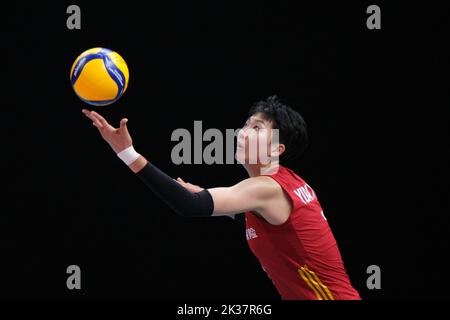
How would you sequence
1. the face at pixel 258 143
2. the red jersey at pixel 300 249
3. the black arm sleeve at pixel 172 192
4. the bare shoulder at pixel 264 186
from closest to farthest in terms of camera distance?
the black arm sleeve at pixel 172 192
the bare shoulder at pixel 264 186
the red jersey at pixel 300 249
the face at pixel 258 143

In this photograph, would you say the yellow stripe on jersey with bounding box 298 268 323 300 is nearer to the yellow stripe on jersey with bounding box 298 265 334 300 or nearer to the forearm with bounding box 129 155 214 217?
the yellow stripe on jersey with bounding box 298 265 334 300

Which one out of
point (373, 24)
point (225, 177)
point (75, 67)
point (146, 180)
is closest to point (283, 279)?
point (146, 180)

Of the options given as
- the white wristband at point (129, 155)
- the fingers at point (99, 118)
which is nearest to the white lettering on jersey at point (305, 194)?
the white wristband at point (129, 155)

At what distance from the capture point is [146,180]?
2760 millimetres

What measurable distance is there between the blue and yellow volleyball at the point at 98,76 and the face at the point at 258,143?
0.66 meters

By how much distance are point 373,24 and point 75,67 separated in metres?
2.45

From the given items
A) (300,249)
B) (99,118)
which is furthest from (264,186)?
(99,118)

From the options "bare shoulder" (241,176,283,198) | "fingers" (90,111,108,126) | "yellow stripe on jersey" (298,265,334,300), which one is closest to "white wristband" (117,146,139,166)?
"fingers" (90,111,108,126)

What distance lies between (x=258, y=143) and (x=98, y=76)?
0.83m

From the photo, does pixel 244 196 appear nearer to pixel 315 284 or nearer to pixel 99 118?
pixel 315 284

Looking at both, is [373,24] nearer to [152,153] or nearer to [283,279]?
[152,153]

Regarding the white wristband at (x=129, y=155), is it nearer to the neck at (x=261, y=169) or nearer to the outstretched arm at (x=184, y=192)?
the outstretched arm at (x=184, y=192)

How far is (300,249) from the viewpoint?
3.04 metres

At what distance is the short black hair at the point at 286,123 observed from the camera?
3240 millimetres
